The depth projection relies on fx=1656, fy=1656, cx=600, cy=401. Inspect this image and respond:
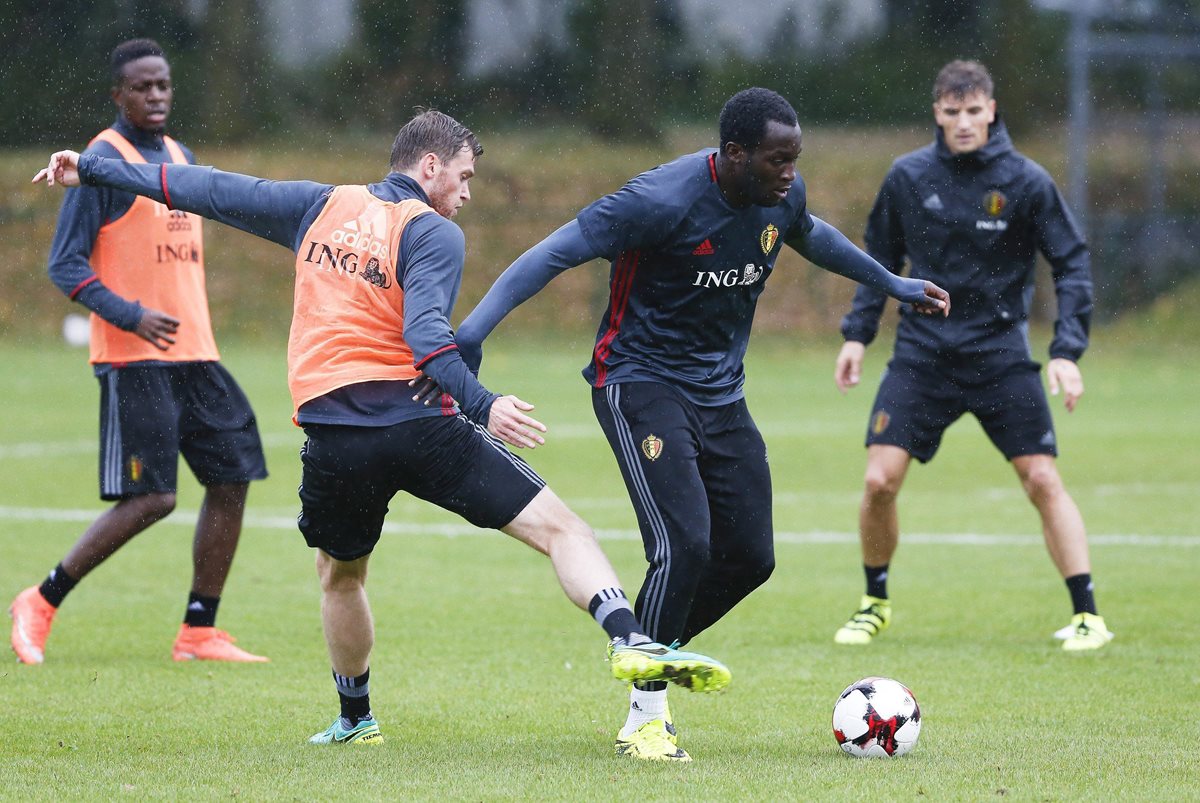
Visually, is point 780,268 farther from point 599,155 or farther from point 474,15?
point 474,15

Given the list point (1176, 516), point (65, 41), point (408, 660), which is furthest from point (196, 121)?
point (408, 660)

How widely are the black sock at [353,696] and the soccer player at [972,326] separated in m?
2.86

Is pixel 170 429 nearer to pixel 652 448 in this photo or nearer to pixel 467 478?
pixel 467 478

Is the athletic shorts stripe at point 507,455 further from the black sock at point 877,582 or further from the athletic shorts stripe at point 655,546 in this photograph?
the black sock at point 877,582

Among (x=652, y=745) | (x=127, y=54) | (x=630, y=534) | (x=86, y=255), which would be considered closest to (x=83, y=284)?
(x=86, y=255)

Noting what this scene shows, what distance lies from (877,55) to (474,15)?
33.1ft

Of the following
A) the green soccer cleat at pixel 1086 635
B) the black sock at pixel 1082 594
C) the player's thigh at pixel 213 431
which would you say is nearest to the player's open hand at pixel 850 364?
the black sock at pixel 1082 594

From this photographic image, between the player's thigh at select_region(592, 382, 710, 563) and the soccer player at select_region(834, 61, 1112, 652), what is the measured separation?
8.11 ft

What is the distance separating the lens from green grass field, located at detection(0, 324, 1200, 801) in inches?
204

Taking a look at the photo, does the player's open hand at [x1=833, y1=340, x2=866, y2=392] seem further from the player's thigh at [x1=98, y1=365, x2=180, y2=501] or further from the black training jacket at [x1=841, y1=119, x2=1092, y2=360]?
the player's thigh at [x1=98, y1=365, x2=180, y2=501]

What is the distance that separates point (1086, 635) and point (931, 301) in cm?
217

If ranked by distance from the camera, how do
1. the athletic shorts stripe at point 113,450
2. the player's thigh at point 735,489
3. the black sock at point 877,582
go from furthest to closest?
the black sock at point 877,582
the athletic shorts stripe at point 113,450
the player's thigh at point 735,489

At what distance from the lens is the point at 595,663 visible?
24.6 feet

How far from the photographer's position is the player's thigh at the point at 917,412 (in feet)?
26.5
